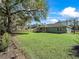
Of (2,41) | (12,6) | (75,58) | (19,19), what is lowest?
(75,58)

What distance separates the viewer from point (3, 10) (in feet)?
102

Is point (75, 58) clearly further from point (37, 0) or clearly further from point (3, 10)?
point (3, 10)

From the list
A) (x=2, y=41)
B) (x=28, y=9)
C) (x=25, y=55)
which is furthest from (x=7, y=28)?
(x=25, y=55)

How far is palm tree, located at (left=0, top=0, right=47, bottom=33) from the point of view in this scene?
29.6m

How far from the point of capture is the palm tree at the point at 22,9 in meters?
29.6

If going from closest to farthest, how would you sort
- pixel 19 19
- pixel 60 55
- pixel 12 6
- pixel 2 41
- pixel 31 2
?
pixel 60 55 < pixel 2 41 < pixel 31 2 < pixel 12 6 < pixel 19 19

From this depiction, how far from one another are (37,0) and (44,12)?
2934mm

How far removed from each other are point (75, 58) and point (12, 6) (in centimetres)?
2036

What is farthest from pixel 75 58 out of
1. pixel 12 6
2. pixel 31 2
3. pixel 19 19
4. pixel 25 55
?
pixel 19 19

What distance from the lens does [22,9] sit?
103 ft

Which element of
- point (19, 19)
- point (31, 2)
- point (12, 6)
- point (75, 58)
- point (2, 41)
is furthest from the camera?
point (19, 19)

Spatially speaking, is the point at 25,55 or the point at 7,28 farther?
the point at 7,28

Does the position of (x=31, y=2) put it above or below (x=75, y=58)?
above

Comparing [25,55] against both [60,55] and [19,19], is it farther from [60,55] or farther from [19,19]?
[19,19]
